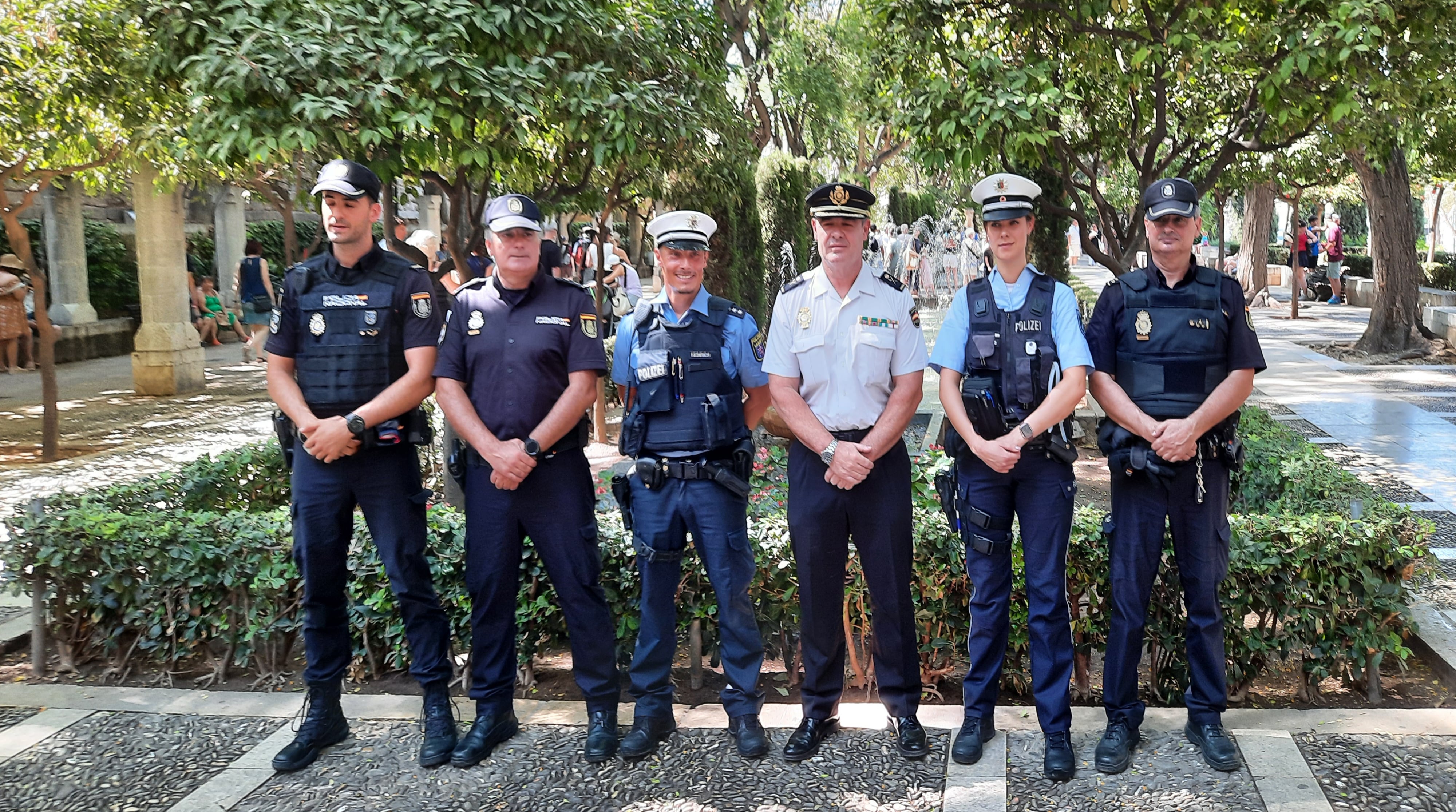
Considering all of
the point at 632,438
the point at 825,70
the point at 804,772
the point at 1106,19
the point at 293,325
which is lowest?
Answer: the point at 804,772

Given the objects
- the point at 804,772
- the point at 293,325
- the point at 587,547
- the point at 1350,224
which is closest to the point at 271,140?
the point at 293,325

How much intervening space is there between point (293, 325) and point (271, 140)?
1.50 m

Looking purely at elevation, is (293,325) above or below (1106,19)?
below

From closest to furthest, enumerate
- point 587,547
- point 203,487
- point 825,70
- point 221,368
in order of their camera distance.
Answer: point 587,547 < point 203,487 < point 221,368 < point 825,70

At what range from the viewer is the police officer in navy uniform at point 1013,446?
156 inches

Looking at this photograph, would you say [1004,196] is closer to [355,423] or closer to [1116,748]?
[1116,748]

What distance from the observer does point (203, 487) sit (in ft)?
21.0

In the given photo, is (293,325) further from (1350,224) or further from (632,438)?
(1350,224)

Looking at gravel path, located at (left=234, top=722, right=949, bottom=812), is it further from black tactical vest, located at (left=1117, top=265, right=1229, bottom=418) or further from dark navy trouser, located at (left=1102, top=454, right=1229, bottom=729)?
black tactical vest, located at (left=1117, top=265, right=1229, bottom=418)

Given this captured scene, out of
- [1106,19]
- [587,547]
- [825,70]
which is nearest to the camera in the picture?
[587,547]

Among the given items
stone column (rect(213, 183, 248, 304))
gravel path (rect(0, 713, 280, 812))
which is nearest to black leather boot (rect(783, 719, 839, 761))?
gravel path (rect(0, 713, 280, 812))

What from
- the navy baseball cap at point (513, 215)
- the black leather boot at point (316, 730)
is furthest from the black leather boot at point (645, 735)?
the navy baseball cap at point (513, 215)

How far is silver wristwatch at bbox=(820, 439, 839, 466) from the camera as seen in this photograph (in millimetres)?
4047

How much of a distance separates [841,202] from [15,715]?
3.99 metres
